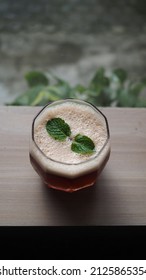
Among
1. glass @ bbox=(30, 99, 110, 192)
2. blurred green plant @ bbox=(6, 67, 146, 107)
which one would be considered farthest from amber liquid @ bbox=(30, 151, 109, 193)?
blurred green plant @ bbox=(6, 67, 146, 107)

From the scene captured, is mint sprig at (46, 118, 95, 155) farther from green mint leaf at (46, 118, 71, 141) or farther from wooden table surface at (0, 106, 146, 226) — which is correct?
wooden table surface at (0, 106, 146, 226)

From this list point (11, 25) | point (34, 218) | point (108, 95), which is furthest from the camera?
point (11, 25)

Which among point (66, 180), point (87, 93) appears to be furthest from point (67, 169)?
point (87, 93)

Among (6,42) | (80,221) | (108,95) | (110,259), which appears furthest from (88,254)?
(6,42)

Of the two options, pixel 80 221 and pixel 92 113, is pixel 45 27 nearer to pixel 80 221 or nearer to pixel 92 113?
pixel 92 113

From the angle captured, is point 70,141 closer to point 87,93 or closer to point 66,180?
point 66,180

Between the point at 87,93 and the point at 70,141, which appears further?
the point at 87,93
